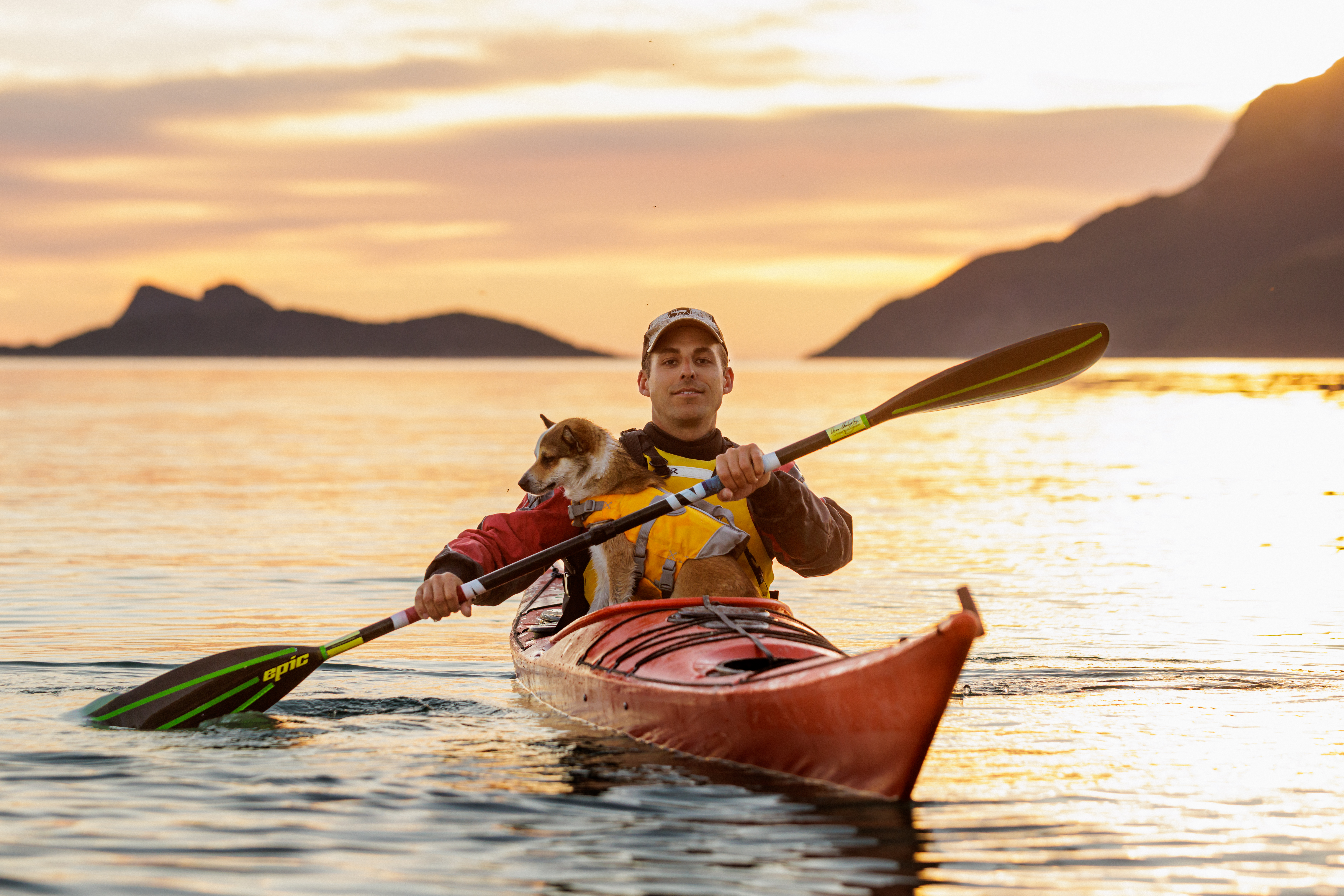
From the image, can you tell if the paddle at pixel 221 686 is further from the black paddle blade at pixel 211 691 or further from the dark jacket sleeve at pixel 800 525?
the dark jacket sleeve at pixel 800 525

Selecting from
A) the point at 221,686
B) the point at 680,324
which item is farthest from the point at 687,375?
the point at 221,686

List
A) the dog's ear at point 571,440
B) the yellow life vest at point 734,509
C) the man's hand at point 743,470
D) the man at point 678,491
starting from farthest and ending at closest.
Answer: the dog's ear at point 571,440 → the yellow life vest at point 734,509 → the man at point 678,491 → the man's hand at point 743,470

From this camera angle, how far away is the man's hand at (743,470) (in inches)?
222

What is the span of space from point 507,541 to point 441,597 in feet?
1.97

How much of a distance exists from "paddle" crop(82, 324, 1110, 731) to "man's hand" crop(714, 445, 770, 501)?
2.09ft

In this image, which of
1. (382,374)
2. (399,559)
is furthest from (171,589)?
(382,374)

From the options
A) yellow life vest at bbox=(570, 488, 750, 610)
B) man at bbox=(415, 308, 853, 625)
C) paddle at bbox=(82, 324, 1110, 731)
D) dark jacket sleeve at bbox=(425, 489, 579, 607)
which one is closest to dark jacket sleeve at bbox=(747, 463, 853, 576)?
man at bbox=(415, 308, 853, 625)

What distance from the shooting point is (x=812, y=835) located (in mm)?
4875

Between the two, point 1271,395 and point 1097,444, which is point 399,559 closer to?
point 1097,444

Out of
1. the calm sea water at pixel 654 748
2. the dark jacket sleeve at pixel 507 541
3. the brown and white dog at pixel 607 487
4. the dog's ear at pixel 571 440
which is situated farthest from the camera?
the dog's ear at pixel 571 440

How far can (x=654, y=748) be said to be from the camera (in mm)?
6031

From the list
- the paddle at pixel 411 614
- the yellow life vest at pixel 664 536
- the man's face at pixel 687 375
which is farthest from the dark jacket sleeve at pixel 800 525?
the man's face at pixel 687 375

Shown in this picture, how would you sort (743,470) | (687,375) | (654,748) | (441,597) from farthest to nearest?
1. (687,375)
2. (441,597)
3. (654,748)
4. (743,470)

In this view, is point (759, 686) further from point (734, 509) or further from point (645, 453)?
point (645, 453)
